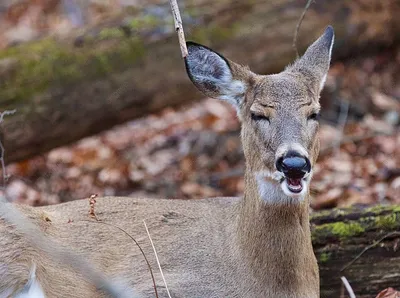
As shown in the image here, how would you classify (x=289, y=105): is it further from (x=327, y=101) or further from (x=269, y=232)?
(x=327, y=101)

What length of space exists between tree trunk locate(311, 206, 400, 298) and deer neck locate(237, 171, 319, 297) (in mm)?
994

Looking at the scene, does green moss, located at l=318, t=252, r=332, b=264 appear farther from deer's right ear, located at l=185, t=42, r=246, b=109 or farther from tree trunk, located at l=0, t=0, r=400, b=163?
tree trunk, located at l=0, t=0, r=400, b=163

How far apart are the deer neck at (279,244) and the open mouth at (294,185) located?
1.01 feet

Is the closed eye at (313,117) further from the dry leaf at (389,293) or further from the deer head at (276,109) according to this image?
the dry leaf at (389,293)

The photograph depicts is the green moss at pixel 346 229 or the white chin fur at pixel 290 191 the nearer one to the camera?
the white chin fur at pixel 290 191

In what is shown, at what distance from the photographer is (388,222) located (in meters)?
6.22

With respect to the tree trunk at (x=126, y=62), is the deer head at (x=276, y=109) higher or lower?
lower

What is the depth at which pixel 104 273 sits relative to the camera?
5496mm

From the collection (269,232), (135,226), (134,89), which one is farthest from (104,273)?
(134,89)

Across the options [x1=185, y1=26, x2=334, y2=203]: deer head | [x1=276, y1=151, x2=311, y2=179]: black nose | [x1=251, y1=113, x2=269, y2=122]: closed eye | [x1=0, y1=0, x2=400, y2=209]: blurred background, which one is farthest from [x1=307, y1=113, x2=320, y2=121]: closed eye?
[x1=0, y1=0, x2=400, y2=209]: blurred background

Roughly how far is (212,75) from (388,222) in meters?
1.89

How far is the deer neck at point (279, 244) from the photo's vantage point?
5.14 meters

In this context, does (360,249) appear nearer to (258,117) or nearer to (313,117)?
(313,117)

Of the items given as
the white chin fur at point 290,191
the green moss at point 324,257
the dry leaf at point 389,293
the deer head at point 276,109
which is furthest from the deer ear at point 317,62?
the dry leaf at point 389,293
